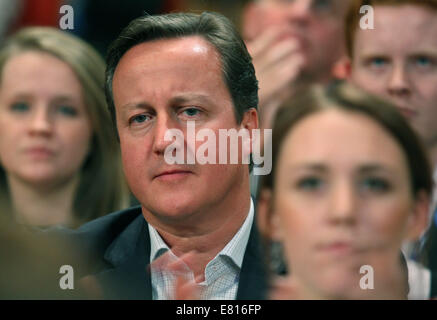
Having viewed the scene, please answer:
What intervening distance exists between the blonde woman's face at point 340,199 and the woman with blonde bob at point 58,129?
24.1 inches

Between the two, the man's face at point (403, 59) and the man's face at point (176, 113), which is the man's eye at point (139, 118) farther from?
the man's face at point (403, 59)

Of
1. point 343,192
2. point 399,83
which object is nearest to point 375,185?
point 343,192

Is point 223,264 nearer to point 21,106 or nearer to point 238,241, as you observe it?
point 238,241

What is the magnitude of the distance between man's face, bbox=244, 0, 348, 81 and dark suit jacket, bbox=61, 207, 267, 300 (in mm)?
602

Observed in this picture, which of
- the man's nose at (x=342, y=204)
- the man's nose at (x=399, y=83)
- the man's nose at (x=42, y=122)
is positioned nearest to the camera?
the man's nose at (x=342, y=204)

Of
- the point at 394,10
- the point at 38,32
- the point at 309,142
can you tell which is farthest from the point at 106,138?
the point at 394,10

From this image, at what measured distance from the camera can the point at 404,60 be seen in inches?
112

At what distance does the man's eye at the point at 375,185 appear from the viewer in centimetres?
274

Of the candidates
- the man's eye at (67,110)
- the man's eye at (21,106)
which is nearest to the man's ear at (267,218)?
the man's eye at (67,110)

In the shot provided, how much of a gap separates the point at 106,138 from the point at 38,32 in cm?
44

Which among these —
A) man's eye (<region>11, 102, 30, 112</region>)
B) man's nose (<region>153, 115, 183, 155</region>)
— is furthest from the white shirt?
man's eye (<region>11, 102, 30, 112</region>)

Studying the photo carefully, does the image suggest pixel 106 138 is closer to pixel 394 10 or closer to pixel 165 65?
pixel 165 65
